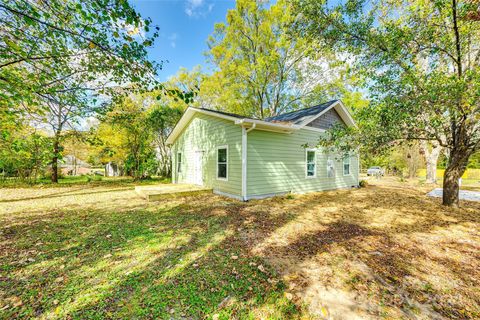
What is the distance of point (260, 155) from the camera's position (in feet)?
25.1

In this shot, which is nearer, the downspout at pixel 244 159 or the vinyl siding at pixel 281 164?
the downspout at pixel 244 159

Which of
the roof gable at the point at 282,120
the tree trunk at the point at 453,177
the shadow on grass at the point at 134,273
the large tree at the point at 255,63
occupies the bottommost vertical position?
the shadow on grass at the point at 134,273

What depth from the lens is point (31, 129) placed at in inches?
274

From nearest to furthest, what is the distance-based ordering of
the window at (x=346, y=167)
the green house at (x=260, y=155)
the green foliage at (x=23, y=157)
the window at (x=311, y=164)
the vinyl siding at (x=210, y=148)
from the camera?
the green foliage at (x=23, y=157) < the green house at (x=260, y=155) < the vinyl siding at (x=210, y=148) < the window at (x=311, y=164) < the window at (x=346, y=167)

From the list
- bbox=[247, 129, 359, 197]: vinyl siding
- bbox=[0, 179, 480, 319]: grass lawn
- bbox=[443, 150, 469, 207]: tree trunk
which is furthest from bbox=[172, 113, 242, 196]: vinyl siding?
bbox=[443, 150, 469, 207]: tree trunk

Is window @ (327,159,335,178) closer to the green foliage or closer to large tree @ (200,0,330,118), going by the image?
large tree @ (200,0,330,118)

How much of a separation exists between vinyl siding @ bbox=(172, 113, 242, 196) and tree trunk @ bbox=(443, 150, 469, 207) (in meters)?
6.64

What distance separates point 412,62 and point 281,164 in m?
5.12

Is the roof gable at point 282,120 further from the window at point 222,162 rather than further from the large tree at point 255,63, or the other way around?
the large tree at point 255,63

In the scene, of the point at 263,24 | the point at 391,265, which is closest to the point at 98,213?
the point at 391,265

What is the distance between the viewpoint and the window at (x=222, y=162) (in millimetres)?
8180

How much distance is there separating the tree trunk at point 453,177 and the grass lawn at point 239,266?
37.5 inches

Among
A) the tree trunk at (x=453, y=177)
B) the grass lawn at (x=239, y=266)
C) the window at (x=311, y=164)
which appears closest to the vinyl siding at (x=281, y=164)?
the window at (x=311, y=164)

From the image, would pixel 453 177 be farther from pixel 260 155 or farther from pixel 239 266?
pixel 239 266
